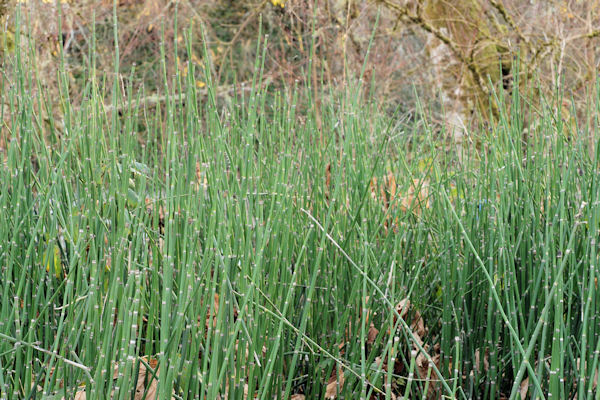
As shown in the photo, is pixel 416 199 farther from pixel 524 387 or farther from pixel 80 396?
pixel 80 396

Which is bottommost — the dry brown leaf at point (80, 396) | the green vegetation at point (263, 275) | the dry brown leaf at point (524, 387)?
the dry brown leaf at point (524, 387)

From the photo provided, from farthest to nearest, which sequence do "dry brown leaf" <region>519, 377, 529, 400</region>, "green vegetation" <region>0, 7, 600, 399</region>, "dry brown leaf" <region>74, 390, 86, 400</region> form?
1. "dry brown leaf" <region>519, 377, 529, 400</region>
2. "dry brown leaf" <region>74, 390, 86, 400</region>
3. "green vegetation" <region>0, 7, 600, 399</region>

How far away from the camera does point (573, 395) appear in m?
1.30

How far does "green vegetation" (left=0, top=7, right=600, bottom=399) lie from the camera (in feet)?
3.51

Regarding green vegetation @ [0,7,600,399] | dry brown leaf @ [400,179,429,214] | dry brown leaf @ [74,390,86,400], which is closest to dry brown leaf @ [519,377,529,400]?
green vegetation @ [0,7,600,399]

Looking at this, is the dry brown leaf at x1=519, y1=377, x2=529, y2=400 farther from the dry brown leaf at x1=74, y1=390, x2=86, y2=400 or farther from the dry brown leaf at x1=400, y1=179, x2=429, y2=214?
the dry brown leaf at x1=74, y1=390, x2=86, y2=400

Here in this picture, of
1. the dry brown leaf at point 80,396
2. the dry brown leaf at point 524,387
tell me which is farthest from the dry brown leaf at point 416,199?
the dry brown leaf at point 80,396

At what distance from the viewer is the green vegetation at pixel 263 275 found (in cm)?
107

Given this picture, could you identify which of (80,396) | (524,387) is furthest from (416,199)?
(80,396)

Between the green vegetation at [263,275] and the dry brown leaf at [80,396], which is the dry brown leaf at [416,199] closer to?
the green vegetation at [263,275]

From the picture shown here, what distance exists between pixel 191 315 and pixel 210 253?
0.11 m

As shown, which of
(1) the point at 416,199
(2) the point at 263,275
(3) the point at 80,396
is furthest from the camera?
(1) the point at 416,199

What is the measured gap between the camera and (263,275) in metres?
1.41

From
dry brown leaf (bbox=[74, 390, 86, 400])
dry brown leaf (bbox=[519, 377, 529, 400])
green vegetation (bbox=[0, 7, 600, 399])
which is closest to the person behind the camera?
green vegetation (bbox=[0, 7, 600, 399])
